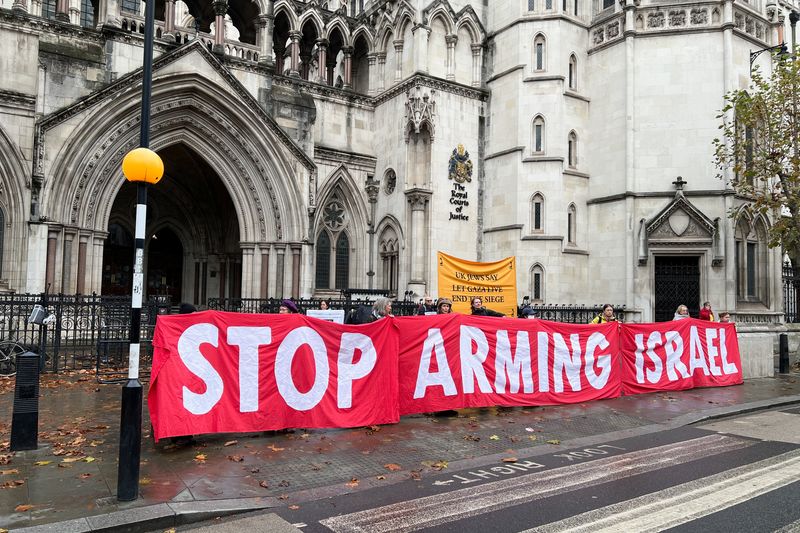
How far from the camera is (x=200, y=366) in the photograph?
24.8 ft

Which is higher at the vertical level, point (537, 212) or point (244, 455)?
point (537, 212)

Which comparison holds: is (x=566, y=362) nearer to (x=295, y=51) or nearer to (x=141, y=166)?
(x=141, y=166)

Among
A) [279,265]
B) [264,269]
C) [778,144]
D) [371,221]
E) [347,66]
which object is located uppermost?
[347,66]

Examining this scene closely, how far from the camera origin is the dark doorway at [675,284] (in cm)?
2123

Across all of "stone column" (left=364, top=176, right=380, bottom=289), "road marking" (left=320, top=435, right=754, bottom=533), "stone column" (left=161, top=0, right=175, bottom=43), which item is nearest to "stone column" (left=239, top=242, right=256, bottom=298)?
"stone column" (left=364, top=176, right=380, bottom=289)

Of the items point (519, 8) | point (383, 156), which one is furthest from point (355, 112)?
point (519, 8)

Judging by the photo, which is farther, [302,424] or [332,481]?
[302,424]

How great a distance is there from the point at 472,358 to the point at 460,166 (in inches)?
579

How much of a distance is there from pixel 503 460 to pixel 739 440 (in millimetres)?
3957

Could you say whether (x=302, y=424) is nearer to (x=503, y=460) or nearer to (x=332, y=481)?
(x=332, y=481)

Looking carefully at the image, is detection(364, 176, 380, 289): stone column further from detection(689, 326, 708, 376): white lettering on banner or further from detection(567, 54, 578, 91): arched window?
detection(689, 326, 708, 376): white lettering on banner

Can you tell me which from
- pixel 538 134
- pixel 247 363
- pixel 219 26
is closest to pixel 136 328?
pixel 247 363

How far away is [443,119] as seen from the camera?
77.2 feet

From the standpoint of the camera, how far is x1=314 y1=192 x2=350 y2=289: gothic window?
24.5 meters
